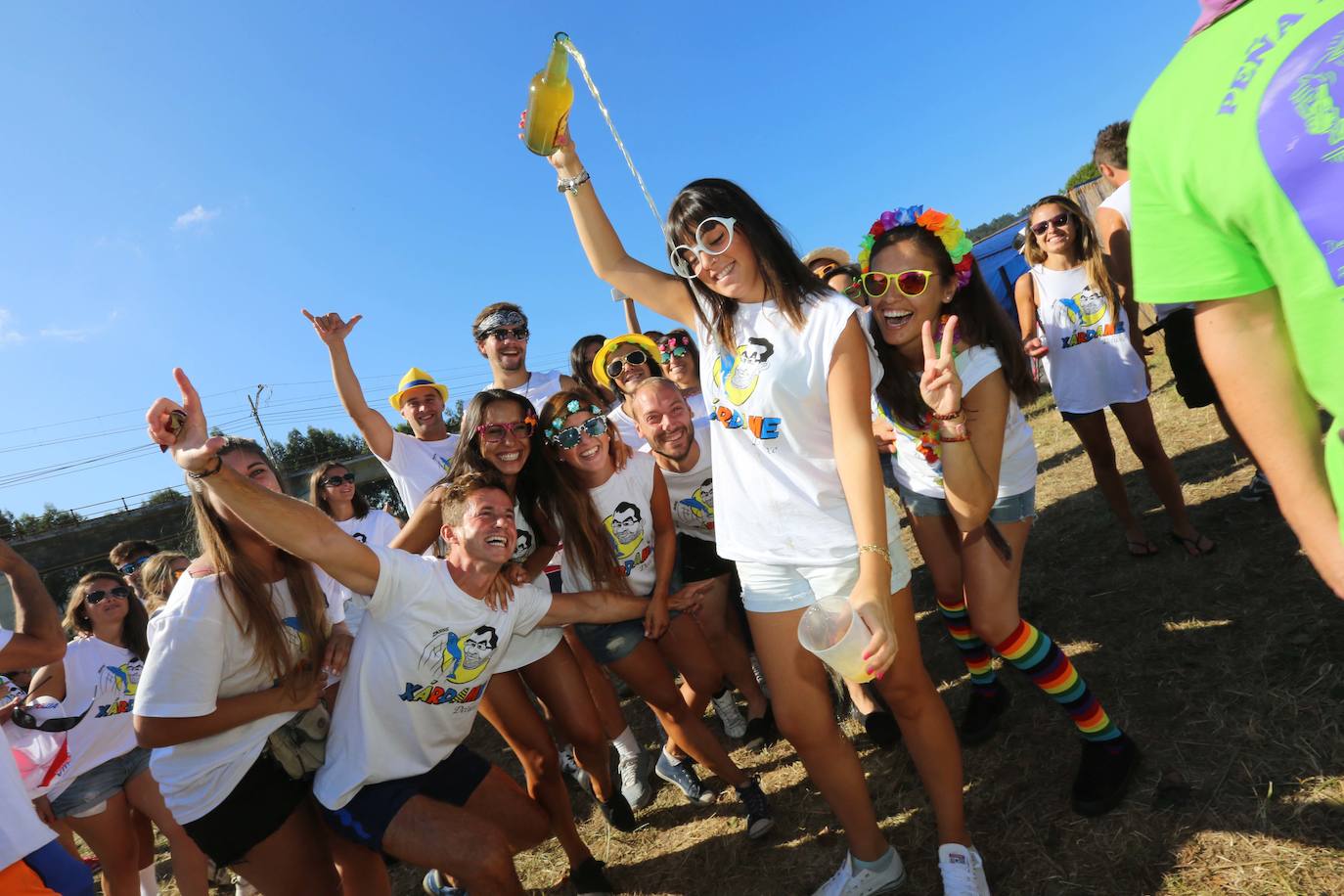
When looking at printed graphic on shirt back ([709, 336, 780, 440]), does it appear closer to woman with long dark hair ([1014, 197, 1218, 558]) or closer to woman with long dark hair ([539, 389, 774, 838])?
woman with long dark hair ([539, 389, 774, 838])

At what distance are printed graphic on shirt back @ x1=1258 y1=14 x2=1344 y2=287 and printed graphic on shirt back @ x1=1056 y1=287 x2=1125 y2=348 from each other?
3.35 metres

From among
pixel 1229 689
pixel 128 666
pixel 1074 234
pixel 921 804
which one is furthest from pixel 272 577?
pixel 1074 234

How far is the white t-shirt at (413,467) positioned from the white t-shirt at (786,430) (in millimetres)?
2480

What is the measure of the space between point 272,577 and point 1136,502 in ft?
17.0

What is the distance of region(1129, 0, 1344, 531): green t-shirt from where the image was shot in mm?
869

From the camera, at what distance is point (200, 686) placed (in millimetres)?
2232

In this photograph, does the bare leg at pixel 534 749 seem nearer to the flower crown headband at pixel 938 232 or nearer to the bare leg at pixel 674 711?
the bare leg at pixel 674 711

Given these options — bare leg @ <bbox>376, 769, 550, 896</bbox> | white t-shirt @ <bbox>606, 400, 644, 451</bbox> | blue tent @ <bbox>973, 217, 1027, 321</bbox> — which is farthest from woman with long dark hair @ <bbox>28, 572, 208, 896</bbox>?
blue tent @ <bbox>973, 217, 1027, 321</bbox>

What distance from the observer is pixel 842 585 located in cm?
208

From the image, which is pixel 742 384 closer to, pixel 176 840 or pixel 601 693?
pixel 601 693

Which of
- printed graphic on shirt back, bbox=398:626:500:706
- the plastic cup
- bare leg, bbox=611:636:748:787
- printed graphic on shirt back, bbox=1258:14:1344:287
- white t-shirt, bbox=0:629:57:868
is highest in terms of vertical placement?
printed graphic on shirt back, bbox=1258:14:1344:287

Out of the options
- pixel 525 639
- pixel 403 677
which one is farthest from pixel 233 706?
pixel 525 639

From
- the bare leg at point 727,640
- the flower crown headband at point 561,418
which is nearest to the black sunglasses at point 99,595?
the flower crown headband at point 561,418

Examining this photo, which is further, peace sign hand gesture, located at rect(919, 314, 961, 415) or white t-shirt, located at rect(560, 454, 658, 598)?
white t-shirt, located at rect(560, 454, 658, 598)
